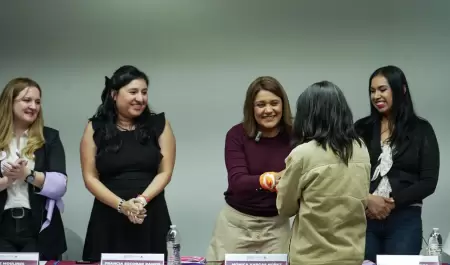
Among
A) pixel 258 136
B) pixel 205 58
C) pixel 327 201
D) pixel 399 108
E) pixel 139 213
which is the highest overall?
pixel 205 58

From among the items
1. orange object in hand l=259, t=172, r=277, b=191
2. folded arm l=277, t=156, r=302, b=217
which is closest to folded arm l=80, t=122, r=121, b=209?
orange object in hand l=259, t=172, r=277, b=191

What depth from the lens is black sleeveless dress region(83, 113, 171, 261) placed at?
8.55 feet

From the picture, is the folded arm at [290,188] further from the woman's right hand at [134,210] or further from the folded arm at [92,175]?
the folded arm at [92,175]

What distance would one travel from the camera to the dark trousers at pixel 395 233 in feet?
8.49

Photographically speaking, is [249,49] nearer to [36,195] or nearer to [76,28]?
[76,28]

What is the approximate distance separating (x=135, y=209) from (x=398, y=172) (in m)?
1.30

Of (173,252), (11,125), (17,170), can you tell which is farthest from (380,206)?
(11,125)

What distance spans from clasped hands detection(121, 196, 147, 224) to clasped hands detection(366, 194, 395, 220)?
3.56 ft

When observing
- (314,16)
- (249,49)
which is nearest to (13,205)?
(249,49)

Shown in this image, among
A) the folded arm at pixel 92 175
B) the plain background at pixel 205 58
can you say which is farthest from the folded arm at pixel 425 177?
the folded arm at pixel 92 175

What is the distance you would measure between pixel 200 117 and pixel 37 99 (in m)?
1.22

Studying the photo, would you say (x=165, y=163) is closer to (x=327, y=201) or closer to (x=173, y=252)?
(x=173, y=252)

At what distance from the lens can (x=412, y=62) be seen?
3572mm

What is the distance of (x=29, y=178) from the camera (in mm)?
2576
